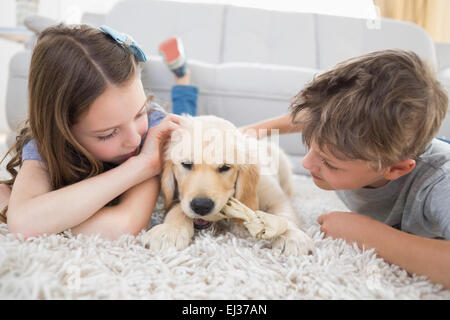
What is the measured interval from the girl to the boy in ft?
2.01

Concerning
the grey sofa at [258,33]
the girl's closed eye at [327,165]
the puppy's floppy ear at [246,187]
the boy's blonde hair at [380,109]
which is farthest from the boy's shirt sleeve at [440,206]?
the grey sofa at [258,33]

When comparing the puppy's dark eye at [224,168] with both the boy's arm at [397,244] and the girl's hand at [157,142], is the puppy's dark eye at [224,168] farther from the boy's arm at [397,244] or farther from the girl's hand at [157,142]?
the boy's arm at [397,244]

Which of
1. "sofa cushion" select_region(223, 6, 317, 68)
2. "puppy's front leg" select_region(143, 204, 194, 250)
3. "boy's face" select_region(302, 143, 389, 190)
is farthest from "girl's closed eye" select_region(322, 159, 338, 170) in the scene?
"sofa cushion" select_region(223, 6, 317, 68)

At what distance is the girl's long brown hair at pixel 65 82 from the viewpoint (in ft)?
3.76

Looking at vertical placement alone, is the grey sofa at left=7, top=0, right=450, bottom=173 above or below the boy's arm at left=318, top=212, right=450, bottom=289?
above

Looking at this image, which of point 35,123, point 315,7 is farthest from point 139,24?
point 35,123

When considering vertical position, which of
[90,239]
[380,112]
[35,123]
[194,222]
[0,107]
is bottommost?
[0,107]

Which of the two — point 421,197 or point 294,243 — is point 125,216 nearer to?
point 294,243

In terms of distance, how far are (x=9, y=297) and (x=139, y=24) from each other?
12.4 ft

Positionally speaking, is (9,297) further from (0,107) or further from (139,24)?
(0,107)

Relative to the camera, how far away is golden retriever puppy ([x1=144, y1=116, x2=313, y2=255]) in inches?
42.1

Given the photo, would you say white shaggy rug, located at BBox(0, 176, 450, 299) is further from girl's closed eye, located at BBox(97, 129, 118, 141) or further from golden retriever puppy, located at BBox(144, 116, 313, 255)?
girl's closed eye, located at BBox(97, 129, 118, 141)

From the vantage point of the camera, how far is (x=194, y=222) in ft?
4.16

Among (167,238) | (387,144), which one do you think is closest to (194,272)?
(167,238)
